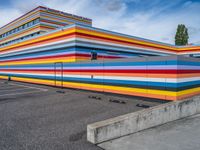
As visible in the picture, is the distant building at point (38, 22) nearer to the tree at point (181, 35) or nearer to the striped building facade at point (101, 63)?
the striped building facade at point (101, 63)

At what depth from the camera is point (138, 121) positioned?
19.3 feet

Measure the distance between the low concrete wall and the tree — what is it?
148ft

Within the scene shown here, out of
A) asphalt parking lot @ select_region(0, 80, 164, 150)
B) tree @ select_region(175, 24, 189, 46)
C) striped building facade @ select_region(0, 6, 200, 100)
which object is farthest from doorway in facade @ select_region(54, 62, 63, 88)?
tree @ select_region(175, 24, 189, 46)

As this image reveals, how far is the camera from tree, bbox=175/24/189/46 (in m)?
48.0

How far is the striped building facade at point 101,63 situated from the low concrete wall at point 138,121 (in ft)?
4.60

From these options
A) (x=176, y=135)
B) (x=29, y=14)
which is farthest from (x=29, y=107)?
→ (x=29, y=14)

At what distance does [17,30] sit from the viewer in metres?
44.6

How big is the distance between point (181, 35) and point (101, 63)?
4349 centimetres

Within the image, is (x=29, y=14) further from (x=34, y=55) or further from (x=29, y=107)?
(x=29, y=107)

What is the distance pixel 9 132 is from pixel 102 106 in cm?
473

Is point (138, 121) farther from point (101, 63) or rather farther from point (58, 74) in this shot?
point (58, 74)

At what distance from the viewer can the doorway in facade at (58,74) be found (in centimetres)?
1717

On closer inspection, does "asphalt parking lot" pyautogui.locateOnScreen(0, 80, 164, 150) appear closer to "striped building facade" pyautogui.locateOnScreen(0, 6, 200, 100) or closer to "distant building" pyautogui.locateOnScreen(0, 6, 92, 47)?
"striped building facade" pyautogui.locateOnScreen(0, 6, 200, 100)

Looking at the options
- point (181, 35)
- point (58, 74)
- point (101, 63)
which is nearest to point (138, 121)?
point (101, 63)
